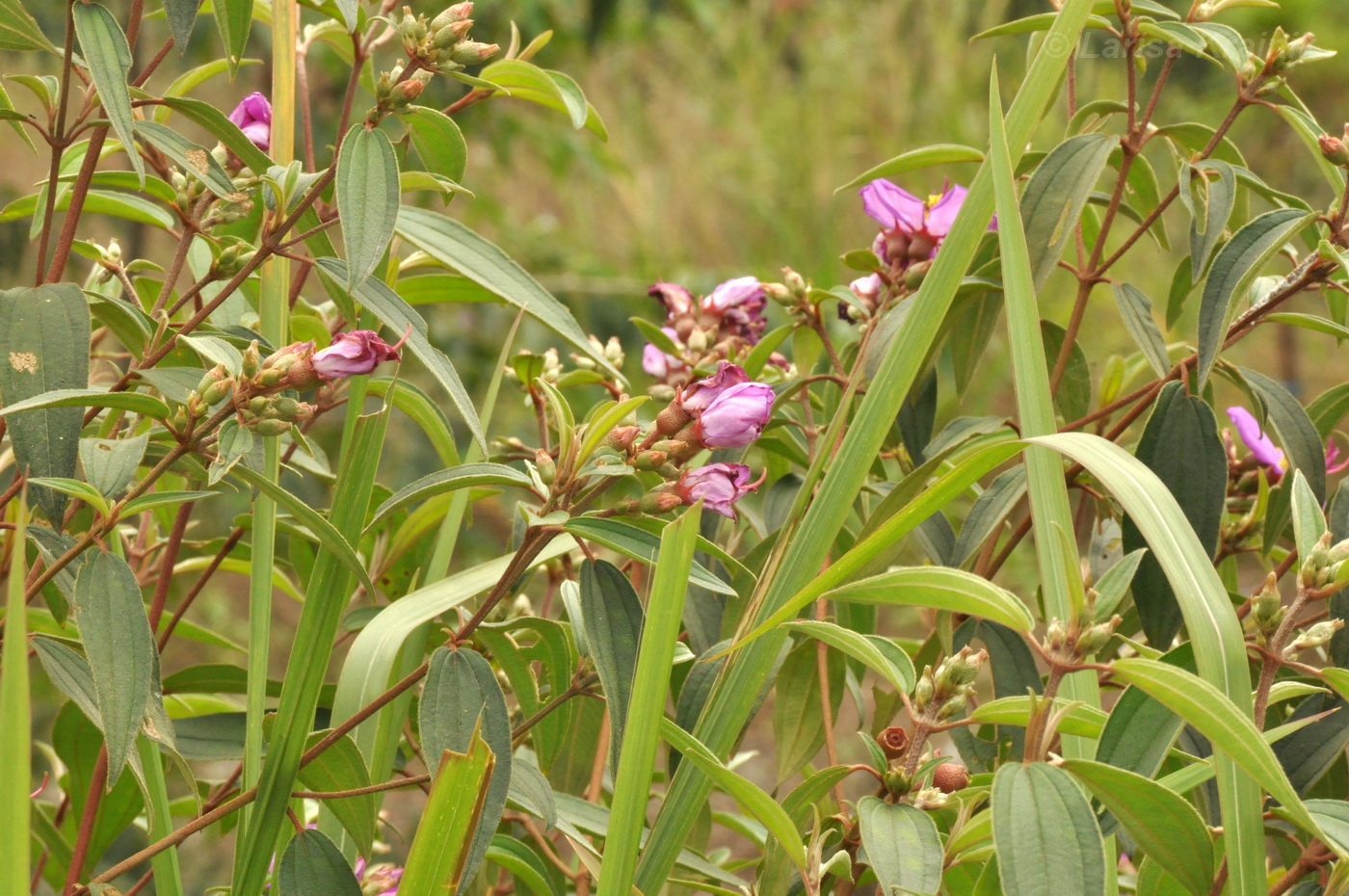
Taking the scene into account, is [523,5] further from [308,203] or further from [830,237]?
[308,203]

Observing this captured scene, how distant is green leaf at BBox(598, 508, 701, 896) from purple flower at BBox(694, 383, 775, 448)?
0.05m

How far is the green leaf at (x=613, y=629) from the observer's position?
390 mm

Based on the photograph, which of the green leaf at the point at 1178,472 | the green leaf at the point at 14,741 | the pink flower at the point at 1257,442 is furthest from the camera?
the pink flower at the point at 1257,442

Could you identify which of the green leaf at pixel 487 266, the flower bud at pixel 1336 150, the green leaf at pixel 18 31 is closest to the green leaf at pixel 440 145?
the green leaf at pixel 487 266

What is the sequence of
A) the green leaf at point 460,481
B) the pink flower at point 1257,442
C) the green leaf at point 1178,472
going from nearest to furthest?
the green leaf at point 460,481, the green leaf at point 1178,472, the pink flower at point 1257,442

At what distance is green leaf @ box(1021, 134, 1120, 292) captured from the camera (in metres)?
0.50

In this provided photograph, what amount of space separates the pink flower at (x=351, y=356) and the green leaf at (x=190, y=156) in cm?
9

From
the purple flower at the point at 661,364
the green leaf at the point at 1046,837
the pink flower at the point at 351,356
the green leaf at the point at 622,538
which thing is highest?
A: the pink flower at the point at 351,356

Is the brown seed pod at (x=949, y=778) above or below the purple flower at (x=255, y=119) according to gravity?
below

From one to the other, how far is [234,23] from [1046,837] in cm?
36

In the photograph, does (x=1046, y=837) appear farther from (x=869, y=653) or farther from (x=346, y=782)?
(x=346, y=782)

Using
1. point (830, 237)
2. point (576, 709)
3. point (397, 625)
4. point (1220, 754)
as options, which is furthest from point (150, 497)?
point (830, 237)

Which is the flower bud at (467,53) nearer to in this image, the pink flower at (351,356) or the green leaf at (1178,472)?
the pink flower at (351,356)

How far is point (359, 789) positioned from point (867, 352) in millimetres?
265
